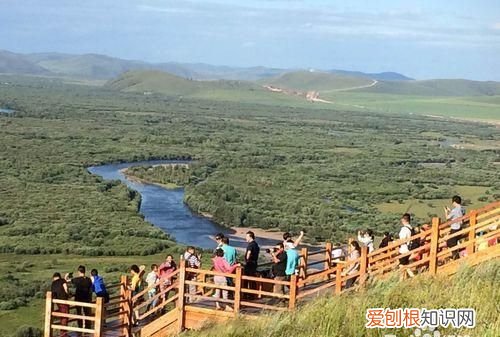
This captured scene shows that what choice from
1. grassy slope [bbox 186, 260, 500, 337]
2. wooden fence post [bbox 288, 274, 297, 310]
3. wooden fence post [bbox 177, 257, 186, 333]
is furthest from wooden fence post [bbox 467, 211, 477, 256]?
wooden fence post [bbox 177, 257, 186, 333]

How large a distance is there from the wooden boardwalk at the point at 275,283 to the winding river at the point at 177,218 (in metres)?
32.6

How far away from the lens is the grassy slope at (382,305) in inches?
426

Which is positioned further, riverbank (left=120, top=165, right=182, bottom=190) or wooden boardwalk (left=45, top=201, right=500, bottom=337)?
riverbank (left=120, top=165, right=182, bottom=190)

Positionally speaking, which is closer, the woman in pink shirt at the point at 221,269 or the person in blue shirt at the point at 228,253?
the woman in pink shirt at the point at 221,269

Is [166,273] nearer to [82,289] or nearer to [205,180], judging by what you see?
[82,289]

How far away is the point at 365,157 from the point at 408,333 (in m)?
97.2

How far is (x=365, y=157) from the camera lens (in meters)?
107

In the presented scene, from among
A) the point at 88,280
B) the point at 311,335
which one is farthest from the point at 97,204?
the point at 311,335

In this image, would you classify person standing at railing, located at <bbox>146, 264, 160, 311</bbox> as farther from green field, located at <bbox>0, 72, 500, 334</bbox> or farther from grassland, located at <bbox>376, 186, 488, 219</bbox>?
grassland, located at <bbox>376, 186, 488, 219</bbox>

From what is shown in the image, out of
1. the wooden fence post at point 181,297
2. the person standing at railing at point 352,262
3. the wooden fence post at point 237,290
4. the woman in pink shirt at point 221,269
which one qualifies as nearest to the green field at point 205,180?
the wooden fence post at point 181,297

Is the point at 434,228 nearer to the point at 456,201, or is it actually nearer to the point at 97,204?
the point at 456,201

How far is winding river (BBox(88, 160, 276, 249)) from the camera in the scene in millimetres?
49656

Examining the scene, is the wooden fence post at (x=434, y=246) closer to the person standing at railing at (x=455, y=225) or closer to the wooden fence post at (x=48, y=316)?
the person standing at railing at (x=455, y=225)

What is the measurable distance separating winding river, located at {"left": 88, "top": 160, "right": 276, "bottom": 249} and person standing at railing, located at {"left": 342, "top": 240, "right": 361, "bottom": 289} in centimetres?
3270
